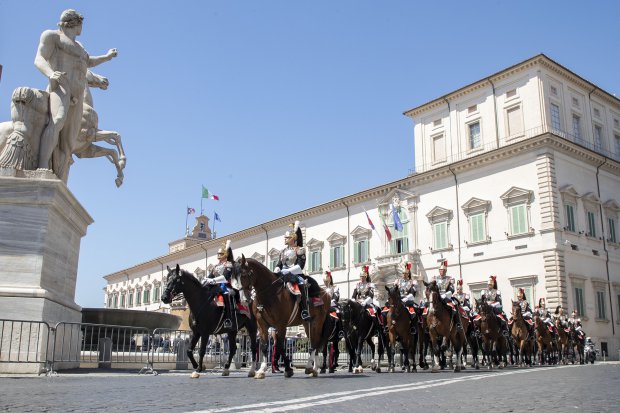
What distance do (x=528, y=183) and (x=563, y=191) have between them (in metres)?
2.15

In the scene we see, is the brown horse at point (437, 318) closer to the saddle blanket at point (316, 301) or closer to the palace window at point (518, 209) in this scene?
the saddle blanket at point (316, 301)

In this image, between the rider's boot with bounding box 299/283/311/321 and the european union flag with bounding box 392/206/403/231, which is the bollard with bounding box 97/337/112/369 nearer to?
the rider's boot with bounding box 299/283/311/321

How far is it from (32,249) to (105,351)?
364 cm

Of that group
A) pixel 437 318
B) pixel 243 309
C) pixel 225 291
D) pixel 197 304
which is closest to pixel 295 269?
pixel 225 291

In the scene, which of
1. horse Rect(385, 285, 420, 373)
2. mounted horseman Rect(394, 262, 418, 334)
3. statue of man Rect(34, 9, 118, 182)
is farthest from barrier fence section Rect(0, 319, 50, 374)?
mounted horseman Rect(394, 262, 418, 334)

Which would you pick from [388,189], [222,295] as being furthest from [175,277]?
[388,189]

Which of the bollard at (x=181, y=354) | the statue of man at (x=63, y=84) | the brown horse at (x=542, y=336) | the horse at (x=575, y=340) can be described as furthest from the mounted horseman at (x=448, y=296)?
the horse at (x=575, y=340)

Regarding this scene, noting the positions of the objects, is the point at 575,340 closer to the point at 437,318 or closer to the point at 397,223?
the point at 437,318

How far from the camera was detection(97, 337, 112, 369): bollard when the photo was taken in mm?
Answer: 12570

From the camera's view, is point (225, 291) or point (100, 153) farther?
point (100, 153)

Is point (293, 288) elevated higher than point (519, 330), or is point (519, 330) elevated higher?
point (293, 288)

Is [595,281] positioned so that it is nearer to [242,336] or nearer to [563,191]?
[563,191]

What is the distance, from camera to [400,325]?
15664 millimetres

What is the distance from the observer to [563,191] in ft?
119
